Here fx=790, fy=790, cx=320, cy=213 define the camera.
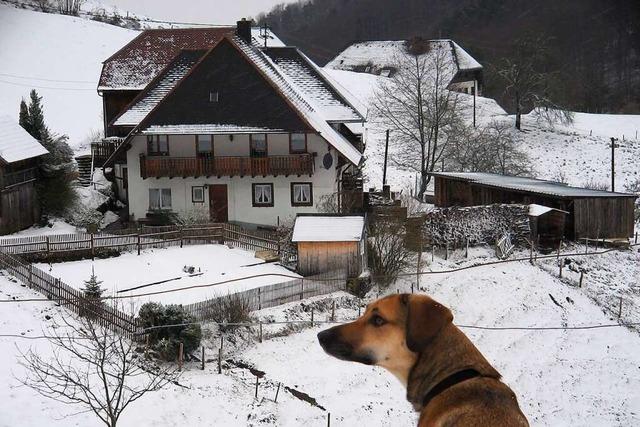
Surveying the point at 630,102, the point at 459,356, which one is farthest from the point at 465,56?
the point at 459,356

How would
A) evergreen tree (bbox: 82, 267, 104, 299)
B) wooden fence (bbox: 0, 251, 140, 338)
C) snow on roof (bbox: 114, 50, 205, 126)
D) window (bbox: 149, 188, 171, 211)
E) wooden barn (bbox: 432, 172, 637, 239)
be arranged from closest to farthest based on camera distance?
1. wooden fence (bbox: 0, 251, 140, 338)
2. evergreen tree (bbox: 82, 267, 104, 299)
3. wooden barn (bbox: 432, 172, 637, 239)
4. window (bbox: 149, 188, 171, 211)
5. snow on roof (bbox: 114, 50, 205, 126)

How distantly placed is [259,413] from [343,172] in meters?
21.6

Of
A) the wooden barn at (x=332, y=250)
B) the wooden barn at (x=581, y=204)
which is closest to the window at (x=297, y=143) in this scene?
the wooden barn at (x=332, y=250)

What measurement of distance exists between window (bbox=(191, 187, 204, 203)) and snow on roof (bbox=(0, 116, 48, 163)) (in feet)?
Result: 21.9

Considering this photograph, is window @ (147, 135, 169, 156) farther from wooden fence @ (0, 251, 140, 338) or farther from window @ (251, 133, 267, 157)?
wooden fence @ (0, 251, 140, 338)

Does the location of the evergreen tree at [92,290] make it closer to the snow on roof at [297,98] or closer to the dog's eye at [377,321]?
the snow on roof at [297,98]

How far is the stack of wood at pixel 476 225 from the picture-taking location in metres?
33.8

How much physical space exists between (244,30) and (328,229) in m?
16.3


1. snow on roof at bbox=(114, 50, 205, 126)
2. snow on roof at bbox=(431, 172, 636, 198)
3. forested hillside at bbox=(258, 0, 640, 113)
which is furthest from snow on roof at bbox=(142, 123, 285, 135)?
forested hillside at bbox=(258, 0, 640, 113)

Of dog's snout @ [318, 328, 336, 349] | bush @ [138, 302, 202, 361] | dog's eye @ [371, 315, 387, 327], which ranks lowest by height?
bush @ [138, 302, 202, 361]

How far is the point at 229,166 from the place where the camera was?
116 ft

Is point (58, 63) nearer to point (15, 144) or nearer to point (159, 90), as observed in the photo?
point (159, 90)

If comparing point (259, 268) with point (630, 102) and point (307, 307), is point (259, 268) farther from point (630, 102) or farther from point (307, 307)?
point (630, 102)

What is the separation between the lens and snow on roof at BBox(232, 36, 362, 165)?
118ft
